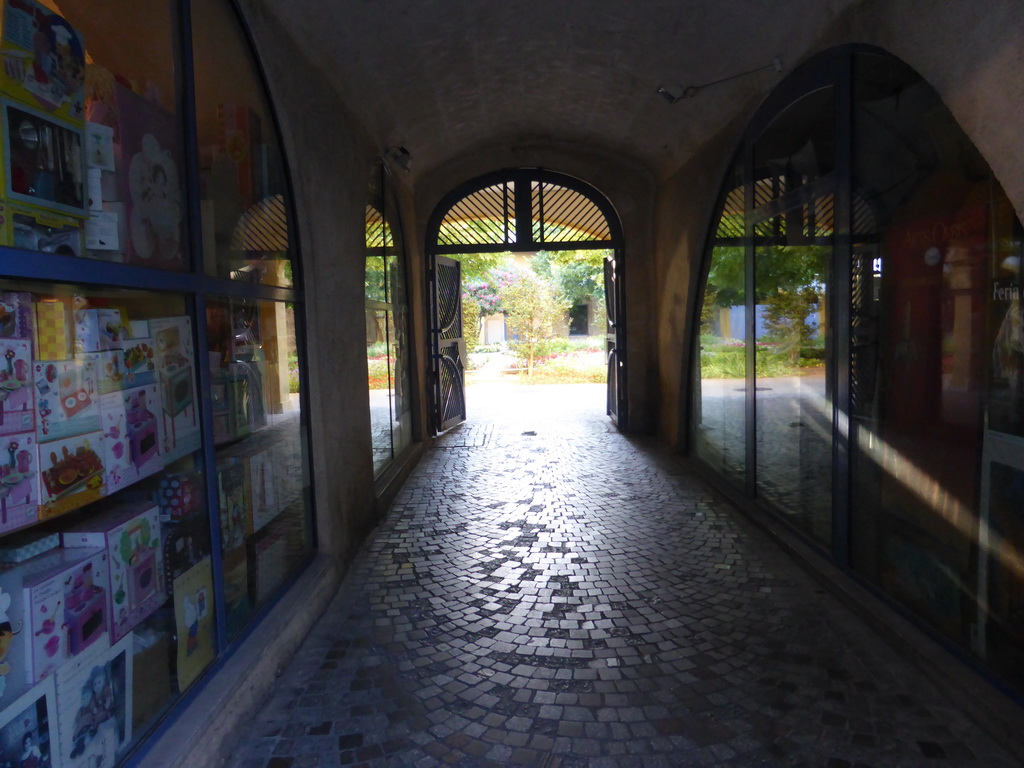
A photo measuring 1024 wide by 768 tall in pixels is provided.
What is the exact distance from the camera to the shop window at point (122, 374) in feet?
5.98

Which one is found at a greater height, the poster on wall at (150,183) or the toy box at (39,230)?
the poster on wall at (150,183)

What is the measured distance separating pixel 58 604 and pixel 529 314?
19.0m

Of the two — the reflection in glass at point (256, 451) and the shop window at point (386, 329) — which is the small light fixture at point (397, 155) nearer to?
the shop window at point (386, 329)

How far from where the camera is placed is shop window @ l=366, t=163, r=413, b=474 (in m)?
6.17

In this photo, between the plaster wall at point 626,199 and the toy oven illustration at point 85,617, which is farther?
the plaster wall at point 626,199

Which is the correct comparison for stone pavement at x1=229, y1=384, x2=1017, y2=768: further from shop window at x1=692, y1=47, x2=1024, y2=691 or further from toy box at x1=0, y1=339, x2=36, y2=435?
toy box at x1=0, y1=339, x2=36, y2=435

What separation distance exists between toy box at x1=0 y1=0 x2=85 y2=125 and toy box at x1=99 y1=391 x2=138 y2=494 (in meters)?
0.86

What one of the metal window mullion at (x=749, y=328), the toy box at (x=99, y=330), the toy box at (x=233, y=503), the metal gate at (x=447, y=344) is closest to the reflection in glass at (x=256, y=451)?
the toy box at (x=233, y=503)

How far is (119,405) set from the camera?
7.43 feet

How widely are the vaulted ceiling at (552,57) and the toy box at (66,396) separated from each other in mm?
2461

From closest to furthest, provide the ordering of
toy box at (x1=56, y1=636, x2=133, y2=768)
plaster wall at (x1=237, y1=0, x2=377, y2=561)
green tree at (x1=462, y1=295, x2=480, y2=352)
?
1. toy box at (x1=56, y1=636, x2=133, y2=768)
2. plaster wall at (x1=237, y1=0, x2=377, y2=561)
3. green tree at (x1=462, y1=295, x2=480, y2=352)

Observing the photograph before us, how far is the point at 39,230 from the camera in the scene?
75.2 inches

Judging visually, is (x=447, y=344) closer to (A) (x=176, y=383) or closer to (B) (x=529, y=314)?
(A) (x=176, y=383)

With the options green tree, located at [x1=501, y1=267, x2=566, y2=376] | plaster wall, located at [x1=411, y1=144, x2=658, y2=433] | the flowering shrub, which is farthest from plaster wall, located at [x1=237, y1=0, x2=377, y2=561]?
green tree, located at [x1=501, y1=267, x2=566, y2=376]
